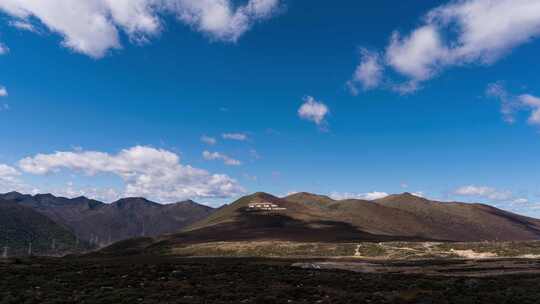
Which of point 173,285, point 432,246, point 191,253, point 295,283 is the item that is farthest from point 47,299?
point 432,246

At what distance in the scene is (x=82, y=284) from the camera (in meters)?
38.4

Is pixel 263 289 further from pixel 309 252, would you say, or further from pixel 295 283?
pixel 309 252

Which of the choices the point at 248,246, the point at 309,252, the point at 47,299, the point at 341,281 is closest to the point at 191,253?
the point at 248,246

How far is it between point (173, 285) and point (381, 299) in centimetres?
1982

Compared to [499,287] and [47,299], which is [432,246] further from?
[47,299]

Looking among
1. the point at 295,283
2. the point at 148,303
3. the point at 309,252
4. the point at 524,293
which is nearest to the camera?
the point at 148,303

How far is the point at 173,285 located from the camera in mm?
38906

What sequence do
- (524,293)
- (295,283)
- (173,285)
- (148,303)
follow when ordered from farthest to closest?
1. (295,283)
2. (173,285)
3. (524,293)
4. (148,303)

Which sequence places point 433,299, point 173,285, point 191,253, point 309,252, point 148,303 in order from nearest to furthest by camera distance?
1. point 148,303
2. point 433,299
3. point 173,285
4. point 309,252
5. point 191,253

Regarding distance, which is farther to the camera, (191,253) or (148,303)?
(191,253)

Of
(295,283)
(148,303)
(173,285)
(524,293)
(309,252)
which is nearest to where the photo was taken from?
(148,303)

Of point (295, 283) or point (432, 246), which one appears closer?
point (295, 283)

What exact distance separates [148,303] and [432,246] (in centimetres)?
11611

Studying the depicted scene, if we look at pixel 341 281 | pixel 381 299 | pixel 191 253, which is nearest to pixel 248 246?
pixel 191 253
